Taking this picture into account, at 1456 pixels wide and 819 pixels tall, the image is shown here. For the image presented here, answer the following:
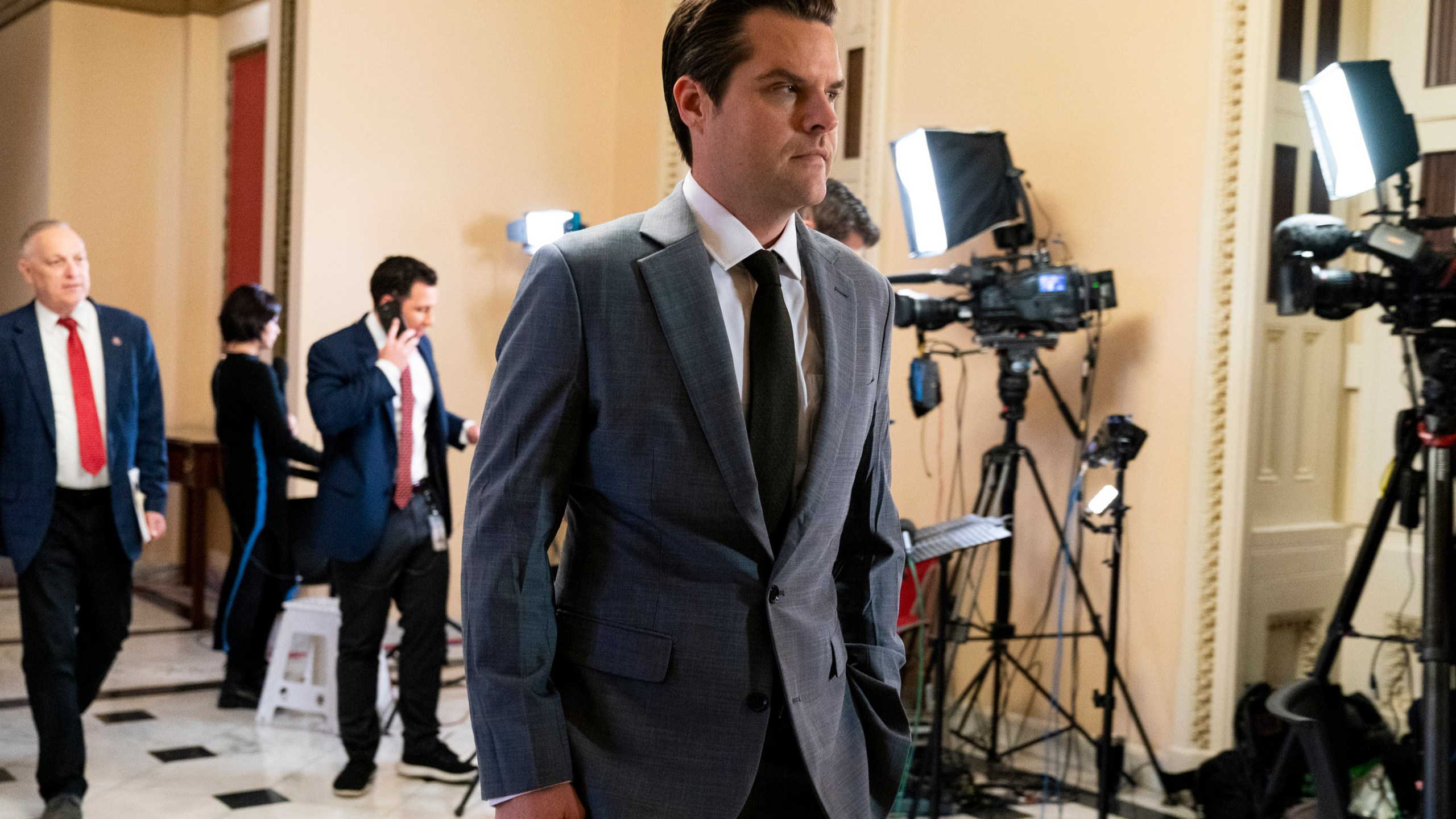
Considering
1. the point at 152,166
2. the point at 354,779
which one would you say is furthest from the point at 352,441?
the point at 152,166

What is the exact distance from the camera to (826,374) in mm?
1416

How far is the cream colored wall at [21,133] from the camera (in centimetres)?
750

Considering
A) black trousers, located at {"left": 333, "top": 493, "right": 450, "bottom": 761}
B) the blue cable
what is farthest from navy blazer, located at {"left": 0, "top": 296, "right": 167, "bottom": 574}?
the blue cable

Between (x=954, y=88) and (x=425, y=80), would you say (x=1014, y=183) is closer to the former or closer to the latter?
(x=954, y=88)

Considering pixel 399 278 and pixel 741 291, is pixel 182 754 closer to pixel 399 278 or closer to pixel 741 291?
pixel 399 278

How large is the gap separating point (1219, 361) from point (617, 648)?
3.14 m

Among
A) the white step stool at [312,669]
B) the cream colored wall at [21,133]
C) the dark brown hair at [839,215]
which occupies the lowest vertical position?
the white step stool at [312,669]

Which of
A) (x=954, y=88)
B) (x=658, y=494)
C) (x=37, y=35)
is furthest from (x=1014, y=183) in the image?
(x=37, y=35)

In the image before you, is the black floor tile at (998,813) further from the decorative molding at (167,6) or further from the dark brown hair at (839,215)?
the decorative molding at (167,6)

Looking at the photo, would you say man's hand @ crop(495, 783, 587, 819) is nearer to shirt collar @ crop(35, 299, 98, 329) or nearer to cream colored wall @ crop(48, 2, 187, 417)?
shirt collar @ crop(35, 299, 98, 329)

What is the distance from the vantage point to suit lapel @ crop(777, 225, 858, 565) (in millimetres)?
1358

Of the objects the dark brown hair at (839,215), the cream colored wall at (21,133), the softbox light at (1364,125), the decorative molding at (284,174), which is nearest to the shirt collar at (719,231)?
the dark brown hair at (839,215)

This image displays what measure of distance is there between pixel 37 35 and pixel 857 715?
7.70 m

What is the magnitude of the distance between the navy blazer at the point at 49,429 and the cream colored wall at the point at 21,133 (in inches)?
173
